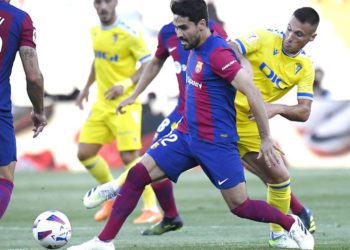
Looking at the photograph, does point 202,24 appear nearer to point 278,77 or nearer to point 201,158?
point 201,158

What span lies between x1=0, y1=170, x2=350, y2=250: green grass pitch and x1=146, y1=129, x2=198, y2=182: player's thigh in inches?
33.1

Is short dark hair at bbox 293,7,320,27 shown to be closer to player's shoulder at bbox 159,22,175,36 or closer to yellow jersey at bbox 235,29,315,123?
yellow jersey at bbox 235,29,315,123

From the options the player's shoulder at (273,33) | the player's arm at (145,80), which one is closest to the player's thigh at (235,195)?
the player's shoulder at (273,33)

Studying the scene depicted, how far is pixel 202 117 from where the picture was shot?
27.1 feet

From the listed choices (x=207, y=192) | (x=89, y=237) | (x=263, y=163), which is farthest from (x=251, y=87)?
(x=207, y=192)

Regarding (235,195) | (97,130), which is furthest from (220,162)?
(97,130)

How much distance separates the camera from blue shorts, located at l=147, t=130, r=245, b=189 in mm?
8180

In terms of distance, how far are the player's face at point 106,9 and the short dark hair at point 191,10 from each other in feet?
13.7

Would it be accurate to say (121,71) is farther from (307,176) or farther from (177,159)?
(307,176)

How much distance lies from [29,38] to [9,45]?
0.51ft

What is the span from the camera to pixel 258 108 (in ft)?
25.8

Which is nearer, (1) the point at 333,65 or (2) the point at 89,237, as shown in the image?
(2) the point at 89,237

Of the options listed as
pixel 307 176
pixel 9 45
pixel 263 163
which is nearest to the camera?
pixel 9 45

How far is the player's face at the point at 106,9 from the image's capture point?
12133 millimetres
